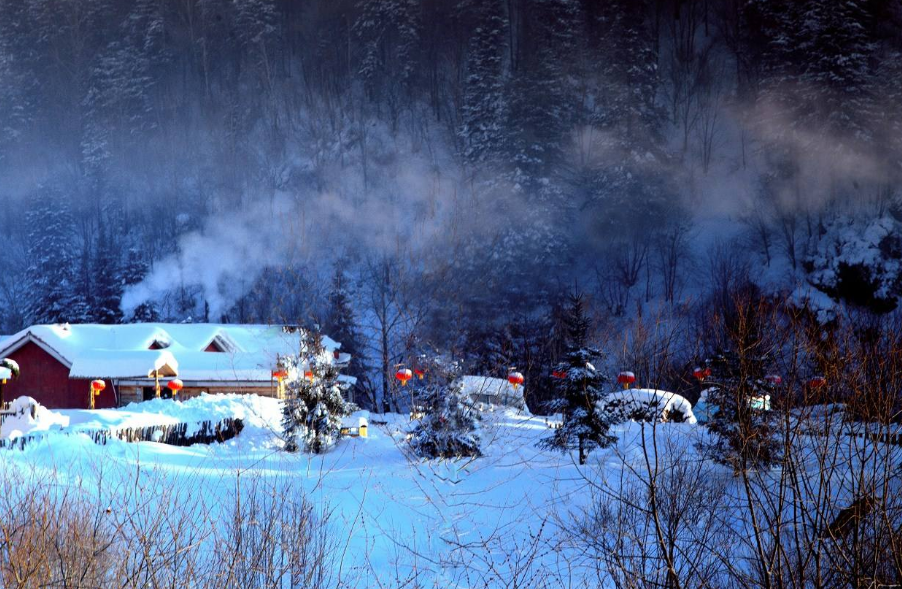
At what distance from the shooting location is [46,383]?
99.2 feet

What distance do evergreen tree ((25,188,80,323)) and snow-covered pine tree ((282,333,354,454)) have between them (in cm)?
3929

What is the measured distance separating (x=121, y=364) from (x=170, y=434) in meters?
12.9

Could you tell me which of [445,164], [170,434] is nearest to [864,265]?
[445,164]

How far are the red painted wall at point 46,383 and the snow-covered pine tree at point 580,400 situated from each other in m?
21.6

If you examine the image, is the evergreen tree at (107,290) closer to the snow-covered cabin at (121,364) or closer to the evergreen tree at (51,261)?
the evergreen tree at (51,261)

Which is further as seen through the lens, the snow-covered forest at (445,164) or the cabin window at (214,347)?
the snow-covered forest at (445,164)

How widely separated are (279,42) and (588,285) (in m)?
45.5

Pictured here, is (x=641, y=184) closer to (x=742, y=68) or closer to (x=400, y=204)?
(x=742, y=68)

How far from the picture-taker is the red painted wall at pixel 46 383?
1177 inches

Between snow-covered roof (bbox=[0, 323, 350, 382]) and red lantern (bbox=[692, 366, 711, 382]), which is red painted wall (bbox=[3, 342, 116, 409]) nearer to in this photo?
snow-covered roof (bbox=[0, 323, 350, 382])

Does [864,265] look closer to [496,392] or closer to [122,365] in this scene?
[496,392]

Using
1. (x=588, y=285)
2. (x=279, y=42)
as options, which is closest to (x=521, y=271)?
(x=588, y=285)

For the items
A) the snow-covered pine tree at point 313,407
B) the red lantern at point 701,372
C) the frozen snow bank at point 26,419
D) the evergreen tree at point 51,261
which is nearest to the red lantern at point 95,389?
the frozen snow bank at point 26,419

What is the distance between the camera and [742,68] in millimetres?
57781
